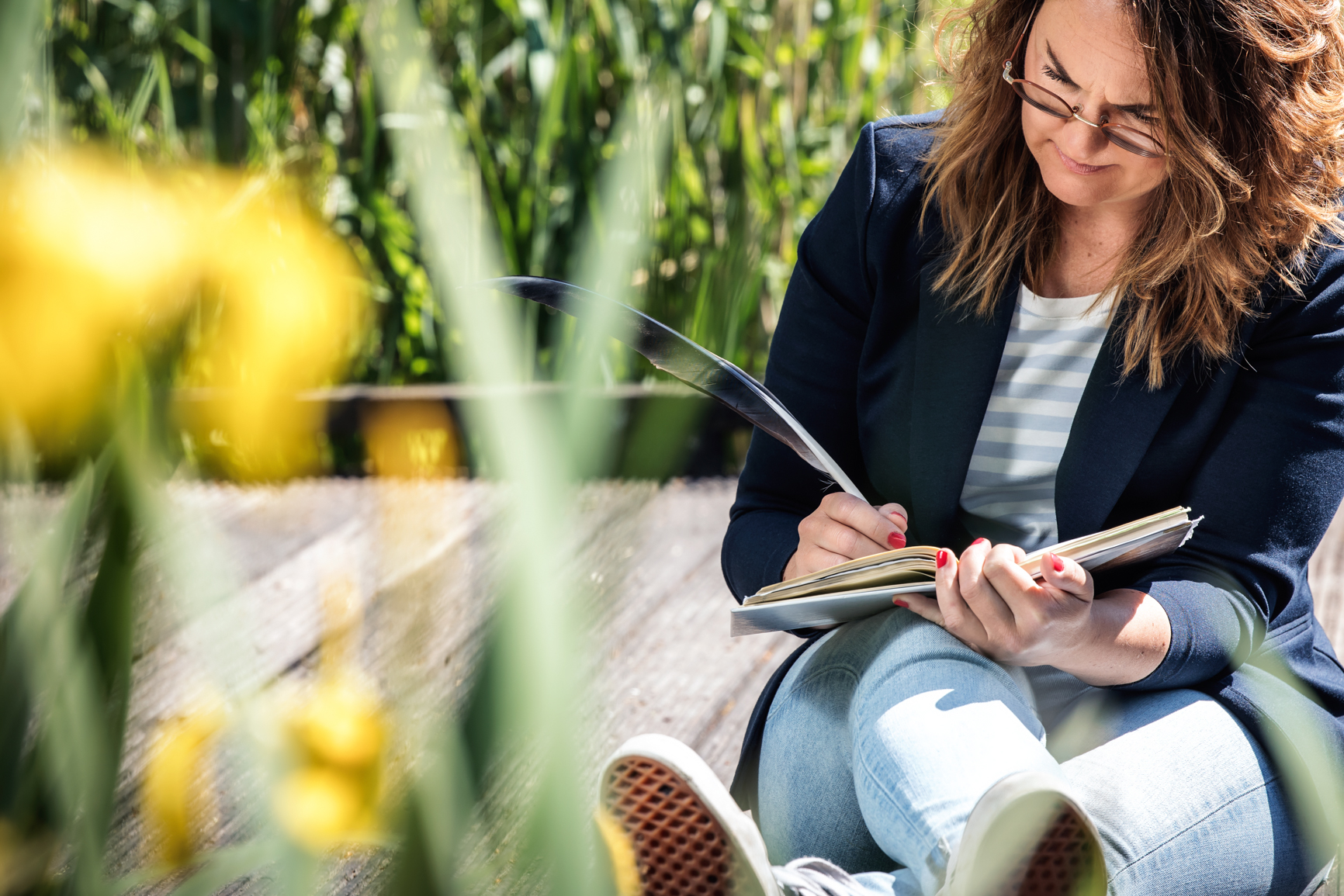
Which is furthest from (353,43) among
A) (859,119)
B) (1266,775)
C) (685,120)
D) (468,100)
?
(1266,775)

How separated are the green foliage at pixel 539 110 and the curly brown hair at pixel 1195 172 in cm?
108

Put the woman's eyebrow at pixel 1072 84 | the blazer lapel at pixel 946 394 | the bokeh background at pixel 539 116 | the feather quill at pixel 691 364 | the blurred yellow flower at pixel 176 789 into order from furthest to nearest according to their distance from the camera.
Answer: the bokeh background at pixel 539 116 < the blazer lapel at pixel 946 394 < the woman's eyebrow at pixel 1072 84 < the feather quill at pixel 691 364 < the blurred yellow flower at pixel 176 789

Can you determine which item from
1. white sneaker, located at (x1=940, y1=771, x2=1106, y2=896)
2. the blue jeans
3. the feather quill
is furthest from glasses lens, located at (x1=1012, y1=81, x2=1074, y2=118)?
white sneaker, located at (x1=940, y1=771, x2=1106, y2=896)

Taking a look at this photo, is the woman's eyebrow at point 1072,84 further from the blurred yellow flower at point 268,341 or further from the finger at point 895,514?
the blurred yellow flower at point 268,341

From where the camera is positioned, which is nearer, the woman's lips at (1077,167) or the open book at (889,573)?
the open book at (889,573)

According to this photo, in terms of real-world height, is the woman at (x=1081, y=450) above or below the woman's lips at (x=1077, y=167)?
below

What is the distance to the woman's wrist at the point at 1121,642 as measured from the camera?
93 cm

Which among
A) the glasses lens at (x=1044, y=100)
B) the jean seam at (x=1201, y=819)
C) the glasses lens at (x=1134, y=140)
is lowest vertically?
the jean seam at (x=1201, y=819)

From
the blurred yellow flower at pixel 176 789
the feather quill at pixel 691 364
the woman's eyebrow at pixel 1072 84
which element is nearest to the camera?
the blurred yellow flower at pixel 176 789

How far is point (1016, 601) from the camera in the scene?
90 cm

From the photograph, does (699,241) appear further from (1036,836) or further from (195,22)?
(1036,836)

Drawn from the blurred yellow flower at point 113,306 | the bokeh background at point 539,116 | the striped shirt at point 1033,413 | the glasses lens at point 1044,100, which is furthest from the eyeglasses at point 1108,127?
the bokeh background at point 539,116

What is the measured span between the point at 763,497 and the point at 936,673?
1.08 ft

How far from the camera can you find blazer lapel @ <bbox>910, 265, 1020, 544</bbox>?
110 centimetres
